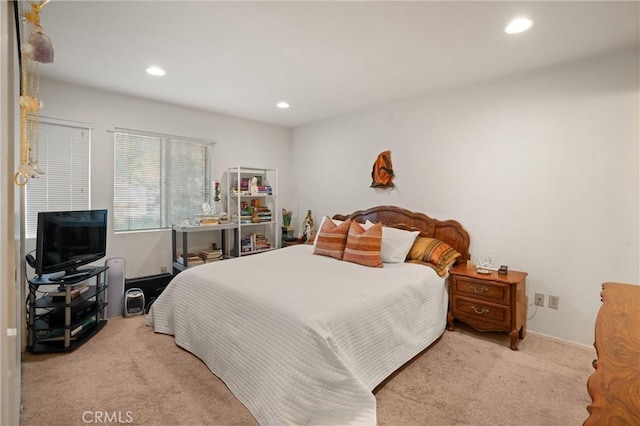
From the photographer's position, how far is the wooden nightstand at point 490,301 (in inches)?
101

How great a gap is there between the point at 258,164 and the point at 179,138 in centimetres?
123

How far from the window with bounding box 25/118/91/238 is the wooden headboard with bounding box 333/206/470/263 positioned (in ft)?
10.6

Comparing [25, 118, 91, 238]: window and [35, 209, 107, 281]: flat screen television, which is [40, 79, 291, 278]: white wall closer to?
[25, 118, 91, 238]: window

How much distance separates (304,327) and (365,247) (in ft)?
4.64

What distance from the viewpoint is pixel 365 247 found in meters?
2.99

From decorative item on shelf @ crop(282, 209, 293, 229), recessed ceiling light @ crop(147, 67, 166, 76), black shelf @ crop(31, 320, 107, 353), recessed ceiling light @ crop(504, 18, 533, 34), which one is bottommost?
black shelf @ crop(31, 320, 107, 353)

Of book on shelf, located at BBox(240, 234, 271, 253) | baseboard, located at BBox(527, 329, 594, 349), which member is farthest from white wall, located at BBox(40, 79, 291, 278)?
baseboard, located at BBox(527, 329, 594, 349)

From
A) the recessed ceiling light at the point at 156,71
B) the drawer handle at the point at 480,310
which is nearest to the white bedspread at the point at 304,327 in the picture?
the drawer handle at the point at 480,310

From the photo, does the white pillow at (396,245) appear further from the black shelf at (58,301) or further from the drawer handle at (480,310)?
the black shelf at (58,301)

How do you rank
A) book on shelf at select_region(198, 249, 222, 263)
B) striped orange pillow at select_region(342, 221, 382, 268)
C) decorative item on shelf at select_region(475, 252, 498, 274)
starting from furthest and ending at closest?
book on shelf at select_region(198, 249, 222, 263) → striped orange pillow at select_region(342, 221, 382, 268) → decorative item on shelf at select_region(475, 252, 498, 274)

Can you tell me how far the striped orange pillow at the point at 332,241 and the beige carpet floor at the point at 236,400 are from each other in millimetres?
1268

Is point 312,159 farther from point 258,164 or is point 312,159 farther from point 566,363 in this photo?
point 566,363

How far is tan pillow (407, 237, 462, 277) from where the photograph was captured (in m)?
2.96

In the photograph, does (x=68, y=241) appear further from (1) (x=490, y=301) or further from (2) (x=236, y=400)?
(1) (x=490, y=301)
